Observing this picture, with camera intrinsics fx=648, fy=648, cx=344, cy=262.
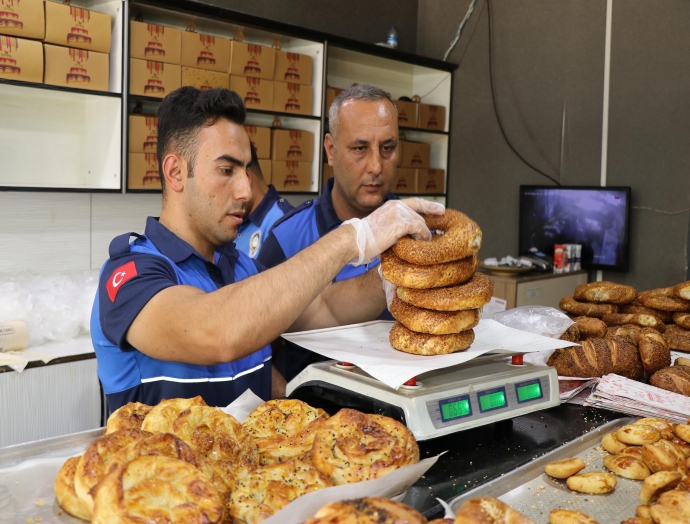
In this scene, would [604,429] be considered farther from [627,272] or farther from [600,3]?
[600,3]

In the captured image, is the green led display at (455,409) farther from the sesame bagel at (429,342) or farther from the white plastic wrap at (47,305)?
the white plastic wrap at (47,305)

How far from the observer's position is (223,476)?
929 mm

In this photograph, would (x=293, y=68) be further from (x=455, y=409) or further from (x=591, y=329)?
(x=455, y=409)

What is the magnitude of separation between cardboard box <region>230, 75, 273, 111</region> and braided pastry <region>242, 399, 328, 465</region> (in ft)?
9.47

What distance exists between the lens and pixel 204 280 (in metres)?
1.79

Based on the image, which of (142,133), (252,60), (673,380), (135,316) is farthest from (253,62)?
(673,380)

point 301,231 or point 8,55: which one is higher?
point 8,55

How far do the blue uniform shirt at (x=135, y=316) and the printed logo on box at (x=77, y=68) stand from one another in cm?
174

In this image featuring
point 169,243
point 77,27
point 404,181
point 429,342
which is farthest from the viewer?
point 404,181

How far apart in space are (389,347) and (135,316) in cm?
58

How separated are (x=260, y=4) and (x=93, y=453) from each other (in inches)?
162

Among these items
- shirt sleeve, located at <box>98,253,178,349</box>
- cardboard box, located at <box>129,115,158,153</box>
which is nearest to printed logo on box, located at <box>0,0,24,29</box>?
cardboard box, located at <box>129,115,158,153</box>

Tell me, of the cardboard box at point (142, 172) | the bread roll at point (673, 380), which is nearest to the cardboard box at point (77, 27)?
the cardboard box at point (142, 172)

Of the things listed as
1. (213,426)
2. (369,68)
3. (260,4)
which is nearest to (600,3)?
(369,68)
